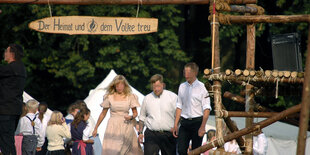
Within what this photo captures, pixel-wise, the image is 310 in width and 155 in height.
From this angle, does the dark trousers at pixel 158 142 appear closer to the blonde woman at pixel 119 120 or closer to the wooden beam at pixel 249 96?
the blonde woman at pixel 119 120

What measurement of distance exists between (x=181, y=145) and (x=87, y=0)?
8.60 ft

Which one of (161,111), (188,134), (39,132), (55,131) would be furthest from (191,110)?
(39,132)

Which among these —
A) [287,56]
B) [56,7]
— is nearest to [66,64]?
[56,7]

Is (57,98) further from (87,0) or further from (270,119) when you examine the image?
(270,119)

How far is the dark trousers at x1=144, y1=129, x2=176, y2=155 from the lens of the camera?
8.84 meters

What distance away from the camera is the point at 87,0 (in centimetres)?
732

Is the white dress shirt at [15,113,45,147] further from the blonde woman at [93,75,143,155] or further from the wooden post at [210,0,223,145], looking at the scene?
the wooden post at [210,0,223,145]

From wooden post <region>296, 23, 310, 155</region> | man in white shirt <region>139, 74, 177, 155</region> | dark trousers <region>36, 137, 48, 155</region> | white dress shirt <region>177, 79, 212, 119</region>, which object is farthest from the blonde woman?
wooden post <region>296, 23, 310, 155</region>

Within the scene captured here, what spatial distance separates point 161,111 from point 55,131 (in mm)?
2786

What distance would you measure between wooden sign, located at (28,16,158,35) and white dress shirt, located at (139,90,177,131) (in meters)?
1.93

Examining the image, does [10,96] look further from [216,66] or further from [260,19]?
[260,19]

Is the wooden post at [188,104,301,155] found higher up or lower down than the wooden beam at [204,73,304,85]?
lower down

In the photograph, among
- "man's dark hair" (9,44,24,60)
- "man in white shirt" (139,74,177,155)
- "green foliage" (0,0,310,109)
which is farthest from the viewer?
"green foliage" (0,0,310,109)

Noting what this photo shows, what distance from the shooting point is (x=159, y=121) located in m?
8.84
